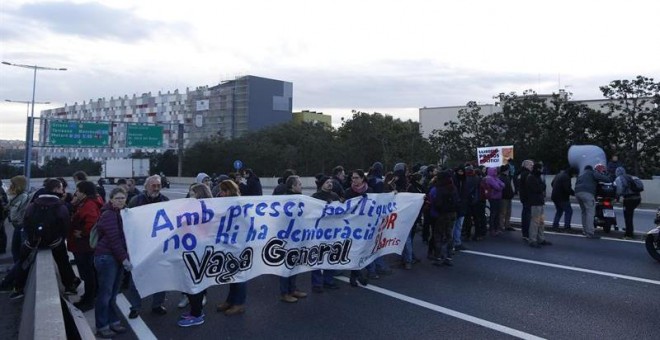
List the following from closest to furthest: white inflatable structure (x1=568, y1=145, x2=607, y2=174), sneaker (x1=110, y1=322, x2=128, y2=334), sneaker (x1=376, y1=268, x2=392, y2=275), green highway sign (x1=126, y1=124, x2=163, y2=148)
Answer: sneaker (x1=110, y1=322, x2=128, y2=334)
sneaker (x1=376, y1=268, x2=392, y2=275)
white inflatable structure (x1=568, y1=145, x2=607, y2=174)
green highway sign (x1=126, y1=124, x2=163, y2=148)

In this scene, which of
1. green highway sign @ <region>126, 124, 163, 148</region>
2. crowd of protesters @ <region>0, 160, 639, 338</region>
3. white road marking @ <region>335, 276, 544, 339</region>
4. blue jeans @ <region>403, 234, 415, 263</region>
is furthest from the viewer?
green highway sign @ <region>126, 124, 163, 148</region>

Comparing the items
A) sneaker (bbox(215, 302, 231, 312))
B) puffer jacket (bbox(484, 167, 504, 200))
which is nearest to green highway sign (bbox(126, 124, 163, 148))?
puffer jacket (bbox(484, 167, 504, 200))

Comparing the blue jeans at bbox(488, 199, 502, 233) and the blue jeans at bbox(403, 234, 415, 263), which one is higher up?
the blue jeans at bbox(488, 199, 502, 233)

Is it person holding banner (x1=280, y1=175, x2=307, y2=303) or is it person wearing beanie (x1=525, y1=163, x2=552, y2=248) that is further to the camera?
person wearing beanie (x1=525, y1=163, x2=552, y2=248)

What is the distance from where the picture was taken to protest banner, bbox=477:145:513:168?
80.7ft

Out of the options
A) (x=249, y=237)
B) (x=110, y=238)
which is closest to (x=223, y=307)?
(x=249, y=237)

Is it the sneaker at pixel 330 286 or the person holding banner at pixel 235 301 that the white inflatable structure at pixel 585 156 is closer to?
the sneaker at pixel 330 286

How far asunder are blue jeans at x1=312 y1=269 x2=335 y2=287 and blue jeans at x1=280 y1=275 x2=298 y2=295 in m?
0.39

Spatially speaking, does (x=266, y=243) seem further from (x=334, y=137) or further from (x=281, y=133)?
(x=281, y=133)

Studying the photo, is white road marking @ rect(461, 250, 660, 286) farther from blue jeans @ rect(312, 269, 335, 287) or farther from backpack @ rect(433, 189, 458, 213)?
blue jeans @ rect(312, 269, 335, 287)

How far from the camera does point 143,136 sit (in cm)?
5253

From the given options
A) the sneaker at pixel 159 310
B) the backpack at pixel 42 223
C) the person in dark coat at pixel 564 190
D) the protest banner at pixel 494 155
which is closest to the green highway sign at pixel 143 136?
the protest banner at pixel 494 155

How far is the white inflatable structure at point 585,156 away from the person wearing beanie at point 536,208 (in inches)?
589

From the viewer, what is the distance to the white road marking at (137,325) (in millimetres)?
6384
